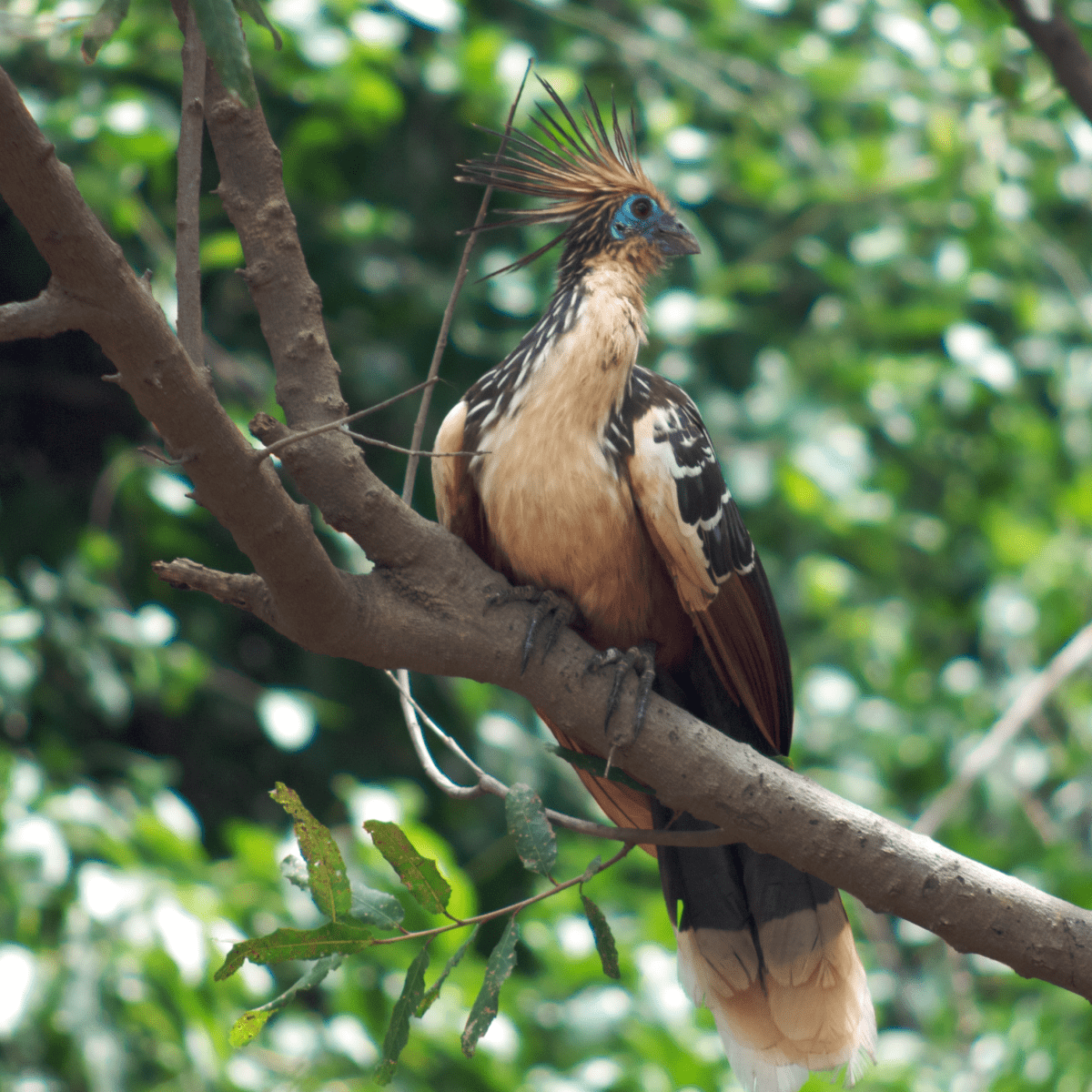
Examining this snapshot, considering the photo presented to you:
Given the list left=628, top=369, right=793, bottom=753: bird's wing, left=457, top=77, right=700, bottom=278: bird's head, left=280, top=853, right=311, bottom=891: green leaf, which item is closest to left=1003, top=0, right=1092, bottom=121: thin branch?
left=457, top=77, right=700, bottom=278: bird's head

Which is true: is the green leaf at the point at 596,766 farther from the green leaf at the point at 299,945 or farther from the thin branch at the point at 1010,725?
the thin branch at the point at 1010,725

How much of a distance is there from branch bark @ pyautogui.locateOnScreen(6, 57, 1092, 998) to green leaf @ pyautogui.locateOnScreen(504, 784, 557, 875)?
0.20m

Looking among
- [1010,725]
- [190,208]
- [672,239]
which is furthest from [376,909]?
[1010,725]

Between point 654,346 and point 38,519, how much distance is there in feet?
7.51

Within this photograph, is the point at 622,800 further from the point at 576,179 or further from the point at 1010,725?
the point at 1010,725

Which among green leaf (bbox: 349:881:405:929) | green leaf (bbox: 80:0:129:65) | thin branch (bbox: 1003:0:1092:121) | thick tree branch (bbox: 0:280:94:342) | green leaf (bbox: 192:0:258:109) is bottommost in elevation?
green leaf (bbox: 349:881:405:929)

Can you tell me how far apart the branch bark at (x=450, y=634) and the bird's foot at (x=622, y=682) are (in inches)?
0.7

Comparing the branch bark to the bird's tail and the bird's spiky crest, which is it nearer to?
the bird's tail

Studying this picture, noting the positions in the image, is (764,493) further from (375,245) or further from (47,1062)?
(47,1062)

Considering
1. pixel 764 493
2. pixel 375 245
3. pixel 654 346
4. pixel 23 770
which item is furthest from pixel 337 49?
pixel 23 770

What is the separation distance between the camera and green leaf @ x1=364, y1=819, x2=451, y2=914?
158 centimetres

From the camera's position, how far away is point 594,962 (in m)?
3.57

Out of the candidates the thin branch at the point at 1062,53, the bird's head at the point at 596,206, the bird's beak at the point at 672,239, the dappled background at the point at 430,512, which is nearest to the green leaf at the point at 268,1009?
the dappled background at the point at 430,512

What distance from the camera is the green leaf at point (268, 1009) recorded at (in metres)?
1.52
